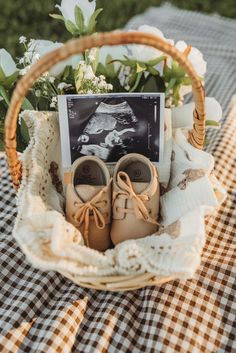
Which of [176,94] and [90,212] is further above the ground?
[176,94]

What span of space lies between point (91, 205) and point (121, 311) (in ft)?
0.66

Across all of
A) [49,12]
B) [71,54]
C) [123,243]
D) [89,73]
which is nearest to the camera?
[71,54]

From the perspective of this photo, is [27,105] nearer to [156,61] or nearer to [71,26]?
[71,26]

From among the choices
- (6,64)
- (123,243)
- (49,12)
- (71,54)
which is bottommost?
(123,243)

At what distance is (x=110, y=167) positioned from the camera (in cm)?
106

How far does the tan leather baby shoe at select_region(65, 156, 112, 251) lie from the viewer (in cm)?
94

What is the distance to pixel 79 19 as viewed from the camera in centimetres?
104

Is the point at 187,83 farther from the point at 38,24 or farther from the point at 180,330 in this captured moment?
the point at 38,24

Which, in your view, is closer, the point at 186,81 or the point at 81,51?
the point at 81,51

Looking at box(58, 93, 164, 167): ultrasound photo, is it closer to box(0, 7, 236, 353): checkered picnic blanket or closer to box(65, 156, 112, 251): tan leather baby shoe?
box(65, 156, 112, 251): tan leather baby shoe

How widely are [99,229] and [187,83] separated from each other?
0.41 meters

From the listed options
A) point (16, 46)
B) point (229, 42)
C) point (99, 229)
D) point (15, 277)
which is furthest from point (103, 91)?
point (16, 46)

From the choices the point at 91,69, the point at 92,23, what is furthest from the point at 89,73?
the point at 92,23

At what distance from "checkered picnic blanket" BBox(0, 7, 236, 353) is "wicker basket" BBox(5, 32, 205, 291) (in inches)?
4.3
